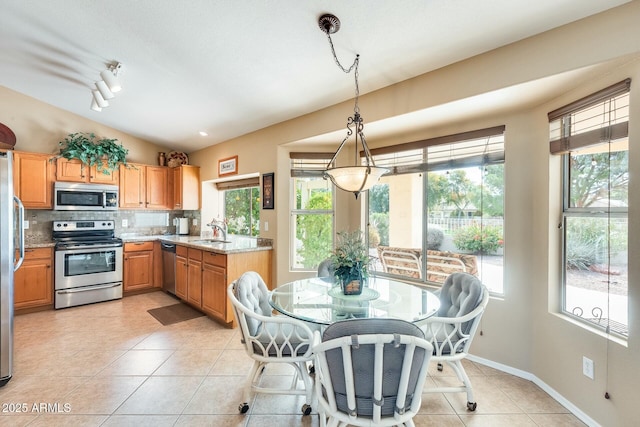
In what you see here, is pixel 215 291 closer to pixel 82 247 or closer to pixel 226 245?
pixel 226 245

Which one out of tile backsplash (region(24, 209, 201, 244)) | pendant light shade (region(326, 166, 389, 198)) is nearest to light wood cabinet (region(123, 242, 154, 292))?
tile backsplash (region(24, 209, 201, 244))

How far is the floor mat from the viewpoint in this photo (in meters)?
3.60

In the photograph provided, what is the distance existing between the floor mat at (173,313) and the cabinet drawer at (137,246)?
1.18 m

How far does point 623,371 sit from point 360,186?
1.93 m

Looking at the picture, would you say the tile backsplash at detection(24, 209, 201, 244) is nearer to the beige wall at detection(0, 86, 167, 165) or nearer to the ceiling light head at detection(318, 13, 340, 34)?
the beige wall at detection(0, 86, 167, 165)

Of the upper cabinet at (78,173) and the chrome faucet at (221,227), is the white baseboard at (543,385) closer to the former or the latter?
the chrome faucet at (221,227)

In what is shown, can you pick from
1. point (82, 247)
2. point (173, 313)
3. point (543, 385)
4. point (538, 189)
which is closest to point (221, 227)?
point (173, 313)

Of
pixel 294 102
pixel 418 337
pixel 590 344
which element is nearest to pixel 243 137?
pixel 294 102

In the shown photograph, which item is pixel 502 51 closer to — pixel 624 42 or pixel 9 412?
pixel 624 42

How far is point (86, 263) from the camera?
411 centimetres

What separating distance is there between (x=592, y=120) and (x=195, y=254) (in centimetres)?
420

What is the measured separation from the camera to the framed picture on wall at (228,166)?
435 centimetres

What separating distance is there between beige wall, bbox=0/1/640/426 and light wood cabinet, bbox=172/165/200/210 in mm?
2369

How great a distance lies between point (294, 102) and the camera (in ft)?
10.2
